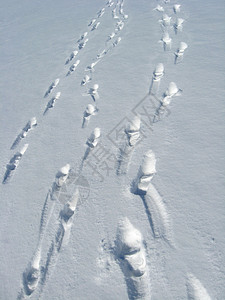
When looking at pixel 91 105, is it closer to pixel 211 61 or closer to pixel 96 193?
pixel 96 193

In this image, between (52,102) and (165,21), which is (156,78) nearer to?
(52,102)

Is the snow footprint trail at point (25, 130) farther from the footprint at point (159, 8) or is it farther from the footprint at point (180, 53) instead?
the footprint at point (159, 8)

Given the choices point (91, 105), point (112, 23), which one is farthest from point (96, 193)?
point (112, 23)

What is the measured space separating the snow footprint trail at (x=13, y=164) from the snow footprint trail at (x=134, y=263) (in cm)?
189

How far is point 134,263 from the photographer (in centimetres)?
184

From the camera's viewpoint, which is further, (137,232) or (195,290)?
(137,232)

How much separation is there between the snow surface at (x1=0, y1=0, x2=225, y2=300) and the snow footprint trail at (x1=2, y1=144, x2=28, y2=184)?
0.08m

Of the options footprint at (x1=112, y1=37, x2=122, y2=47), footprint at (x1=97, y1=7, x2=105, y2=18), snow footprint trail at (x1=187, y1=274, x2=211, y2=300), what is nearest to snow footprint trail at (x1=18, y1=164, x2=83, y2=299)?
snow footprint trail at (x1=187, y1=274, x2=211, y2=300)

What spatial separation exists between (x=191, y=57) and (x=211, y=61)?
409 millimetres

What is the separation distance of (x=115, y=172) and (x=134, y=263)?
3.40 feet

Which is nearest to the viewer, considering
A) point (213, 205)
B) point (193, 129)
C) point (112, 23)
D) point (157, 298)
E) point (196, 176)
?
point (157, 298)

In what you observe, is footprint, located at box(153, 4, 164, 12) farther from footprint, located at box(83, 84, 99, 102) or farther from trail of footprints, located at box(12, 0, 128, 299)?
footprint, located at box(83, 84, 99, 102)

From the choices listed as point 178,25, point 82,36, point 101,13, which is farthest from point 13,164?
point 101,13

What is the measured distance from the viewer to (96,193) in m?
2.47
